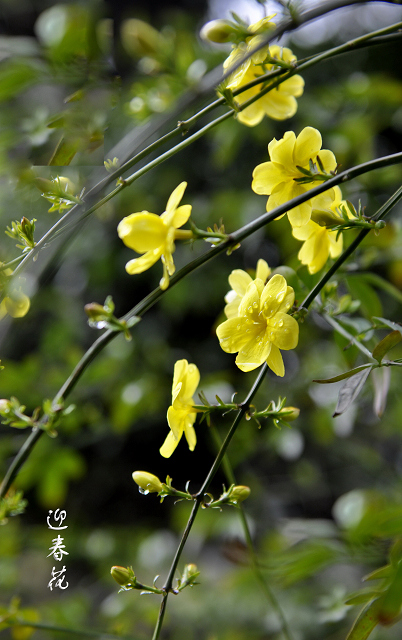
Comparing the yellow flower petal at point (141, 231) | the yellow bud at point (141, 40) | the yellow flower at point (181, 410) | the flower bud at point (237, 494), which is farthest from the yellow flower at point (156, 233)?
the yellow bud at point (141, 40)

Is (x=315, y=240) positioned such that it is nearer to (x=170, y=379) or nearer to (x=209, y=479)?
(x=209, y=479)

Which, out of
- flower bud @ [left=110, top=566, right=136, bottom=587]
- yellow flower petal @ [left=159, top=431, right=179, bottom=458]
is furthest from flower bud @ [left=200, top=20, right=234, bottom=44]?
flower bud @ [left=110, top=566, right=136, bottom=587]

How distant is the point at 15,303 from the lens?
1.34ft

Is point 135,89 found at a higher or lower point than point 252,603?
higher

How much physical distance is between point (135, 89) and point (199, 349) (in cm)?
91

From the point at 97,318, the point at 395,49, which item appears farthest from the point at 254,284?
the point at 395,49

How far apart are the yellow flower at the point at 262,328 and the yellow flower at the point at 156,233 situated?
0.08 metres

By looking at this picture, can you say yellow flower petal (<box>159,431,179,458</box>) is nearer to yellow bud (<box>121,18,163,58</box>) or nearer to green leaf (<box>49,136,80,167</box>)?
green leaf (<box>49,136,80,167</box>)

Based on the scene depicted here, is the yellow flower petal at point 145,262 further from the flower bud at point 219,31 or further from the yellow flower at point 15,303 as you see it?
the flower bud at point 219,31

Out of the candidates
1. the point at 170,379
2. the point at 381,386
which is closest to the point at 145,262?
the point at 381,386

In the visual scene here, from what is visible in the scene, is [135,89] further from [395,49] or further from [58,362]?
[58,362]

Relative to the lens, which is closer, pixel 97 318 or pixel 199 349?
pixel 97 318

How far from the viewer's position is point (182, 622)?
1290mm

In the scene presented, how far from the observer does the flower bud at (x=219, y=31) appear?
0.41m
